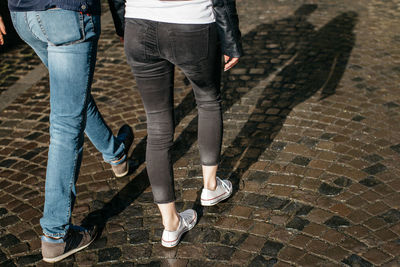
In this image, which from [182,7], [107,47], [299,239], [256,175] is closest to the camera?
[182,7]

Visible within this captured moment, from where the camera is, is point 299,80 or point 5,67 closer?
point 299,80

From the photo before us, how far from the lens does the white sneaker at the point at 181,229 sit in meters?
2.94

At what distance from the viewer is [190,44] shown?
2.40 m

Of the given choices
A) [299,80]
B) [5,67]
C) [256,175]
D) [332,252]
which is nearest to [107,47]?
[5,67]

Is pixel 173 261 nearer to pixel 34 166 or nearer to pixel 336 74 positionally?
pixel 34 166

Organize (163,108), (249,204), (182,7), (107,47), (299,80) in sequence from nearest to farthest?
1. (182,7)
2. (163,108)
3. (249,204)
4. (299,80)
5. (107,47)

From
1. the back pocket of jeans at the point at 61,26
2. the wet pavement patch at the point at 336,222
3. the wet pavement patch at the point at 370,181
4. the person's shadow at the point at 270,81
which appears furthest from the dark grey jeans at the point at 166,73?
the wet pavement patch at the point at 370,181

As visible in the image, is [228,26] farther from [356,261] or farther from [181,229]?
[356,261]

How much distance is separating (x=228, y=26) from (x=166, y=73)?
1.34ft

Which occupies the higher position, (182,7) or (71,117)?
(182,7)

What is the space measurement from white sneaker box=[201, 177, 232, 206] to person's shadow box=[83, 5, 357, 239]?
3.8 inches

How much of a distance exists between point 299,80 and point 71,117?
3003mm

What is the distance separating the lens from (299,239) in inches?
116

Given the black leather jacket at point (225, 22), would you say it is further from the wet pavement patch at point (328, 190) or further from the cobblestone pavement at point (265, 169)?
the wet pavement patch at point (328, 190)
